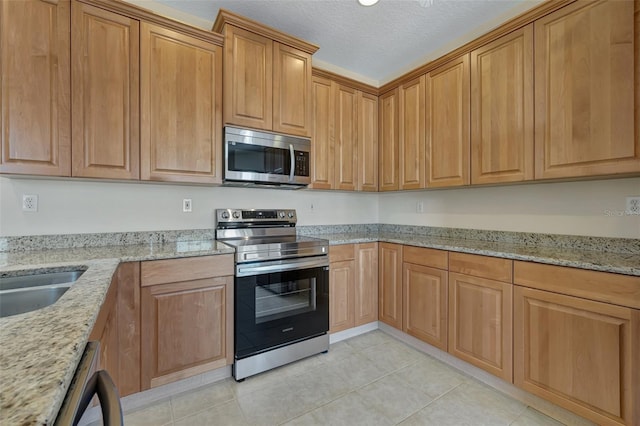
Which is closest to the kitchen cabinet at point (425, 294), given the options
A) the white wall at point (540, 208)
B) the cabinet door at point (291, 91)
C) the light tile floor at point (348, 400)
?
the light tile floor at point (348, 400)

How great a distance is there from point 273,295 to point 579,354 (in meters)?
1.83

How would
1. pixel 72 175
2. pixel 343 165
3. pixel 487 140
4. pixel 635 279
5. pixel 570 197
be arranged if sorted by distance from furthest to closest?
1. pixel 343 165
2. pixel 487 140
3. pixel 570 197
4. pixel 72 175
5. pixel 635 279

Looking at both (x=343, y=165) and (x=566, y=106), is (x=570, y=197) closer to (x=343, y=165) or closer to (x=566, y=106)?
(x=566, y=106)

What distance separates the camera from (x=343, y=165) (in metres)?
2.86

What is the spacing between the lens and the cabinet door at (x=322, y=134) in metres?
2.67

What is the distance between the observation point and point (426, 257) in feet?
7.60

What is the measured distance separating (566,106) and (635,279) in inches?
40.7

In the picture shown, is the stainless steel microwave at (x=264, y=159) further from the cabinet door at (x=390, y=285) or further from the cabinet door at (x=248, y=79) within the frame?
the cabinet door at (x=390, y=285)

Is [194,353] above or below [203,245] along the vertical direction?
below

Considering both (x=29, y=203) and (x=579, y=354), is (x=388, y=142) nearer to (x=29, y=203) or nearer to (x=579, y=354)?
(x=579, y=354)

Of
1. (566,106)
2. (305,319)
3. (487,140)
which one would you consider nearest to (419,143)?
(487,140)

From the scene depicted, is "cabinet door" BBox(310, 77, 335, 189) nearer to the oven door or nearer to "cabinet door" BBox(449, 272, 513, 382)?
the oven door

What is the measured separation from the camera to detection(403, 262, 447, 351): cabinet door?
222 cm

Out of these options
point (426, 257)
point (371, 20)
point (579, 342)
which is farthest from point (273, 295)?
point (371, 20)
